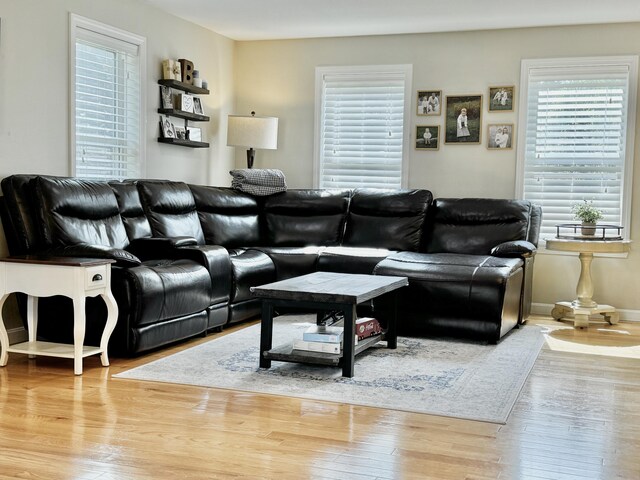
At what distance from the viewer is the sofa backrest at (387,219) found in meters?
6.44

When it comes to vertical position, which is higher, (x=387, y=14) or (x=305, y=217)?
(x=387, y=14)

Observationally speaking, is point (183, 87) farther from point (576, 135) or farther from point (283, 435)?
point (283, 435)

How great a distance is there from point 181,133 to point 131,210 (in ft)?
4.96

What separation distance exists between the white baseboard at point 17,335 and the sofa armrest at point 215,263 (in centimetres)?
108

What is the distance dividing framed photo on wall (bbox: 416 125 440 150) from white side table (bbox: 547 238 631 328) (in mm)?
1431

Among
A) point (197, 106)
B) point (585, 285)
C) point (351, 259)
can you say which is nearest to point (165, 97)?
point (197, 106)

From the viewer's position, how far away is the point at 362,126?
7.32m

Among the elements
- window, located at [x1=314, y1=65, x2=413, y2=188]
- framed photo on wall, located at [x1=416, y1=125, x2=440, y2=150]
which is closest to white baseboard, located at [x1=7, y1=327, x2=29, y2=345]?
window, located at [x1=314, y1=65, x2=413, y2=188]

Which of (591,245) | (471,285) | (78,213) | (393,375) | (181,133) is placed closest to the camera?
(393,375)

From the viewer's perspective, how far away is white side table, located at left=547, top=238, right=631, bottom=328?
5.95 meters

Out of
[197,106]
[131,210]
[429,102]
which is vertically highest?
[429,102]

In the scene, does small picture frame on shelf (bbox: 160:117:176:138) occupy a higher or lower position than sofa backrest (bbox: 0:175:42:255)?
higher

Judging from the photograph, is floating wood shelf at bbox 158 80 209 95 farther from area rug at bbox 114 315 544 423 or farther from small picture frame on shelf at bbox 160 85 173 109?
area rug at bbox 114 315 544 423

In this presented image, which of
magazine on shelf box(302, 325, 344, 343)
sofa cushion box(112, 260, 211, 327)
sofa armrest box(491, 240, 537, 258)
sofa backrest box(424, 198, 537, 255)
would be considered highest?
sofa backrest box(424, 198, 537, 255)
